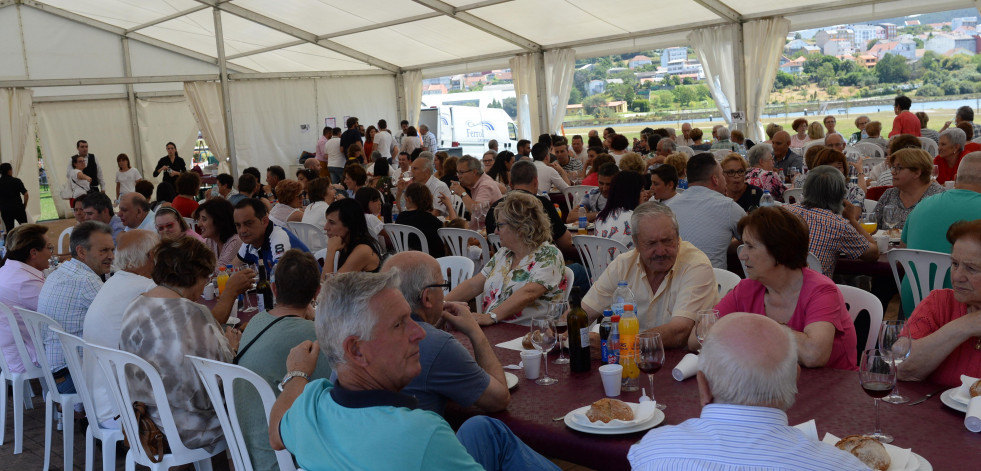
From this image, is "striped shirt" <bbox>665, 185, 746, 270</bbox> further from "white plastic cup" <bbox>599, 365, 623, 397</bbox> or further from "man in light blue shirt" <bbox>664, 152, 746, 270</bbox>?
"white plastic cup" <bbox>599, 365, 623, 397</bbox>

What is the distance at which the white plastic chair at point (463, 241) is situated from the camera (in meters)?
5.70

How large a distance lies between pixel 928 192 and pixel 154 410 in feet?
14.9

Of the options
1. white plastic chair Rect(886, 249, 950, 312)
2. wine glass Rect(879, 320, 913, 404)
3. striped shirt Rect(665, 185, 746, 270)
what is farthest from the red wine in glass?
striped shirt Rect(665, 185, 746, 270)

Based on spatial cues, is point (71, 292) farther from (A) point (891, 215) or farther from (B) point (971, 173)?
(A) point (891, 215)

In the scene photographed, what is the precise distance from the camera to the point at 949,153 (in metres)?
6.67

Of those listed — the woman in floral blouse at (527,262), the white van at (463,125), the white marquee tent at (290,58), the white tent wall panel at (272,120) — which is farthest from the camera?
the white van at (463,125)

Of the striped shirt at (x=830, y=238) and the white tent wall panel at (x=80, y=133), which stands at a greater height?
the white tent wall panel at (x=80, y=133)

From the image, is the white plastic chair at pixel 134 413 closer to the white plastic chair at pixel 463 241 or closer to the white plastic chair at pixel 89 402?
the white plastic chair at pixel 89 402

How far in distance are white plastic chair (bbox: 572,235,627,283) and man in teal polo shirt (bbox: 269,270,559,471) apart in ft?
10.0

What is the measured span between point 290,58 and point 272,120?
141cm

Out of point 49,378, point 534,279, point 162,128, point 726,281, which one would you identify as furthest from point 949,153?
point 162,128

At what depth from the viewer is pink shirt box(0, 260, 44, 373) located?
13.7 ft

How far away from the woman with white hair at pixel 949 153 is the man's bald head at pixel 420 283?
5.77 m

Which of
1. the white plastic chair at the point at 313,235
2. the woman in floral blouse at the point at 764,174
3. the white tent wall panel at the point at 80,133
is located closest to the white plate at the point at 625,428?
the white plastic chair at the point at 313,235
